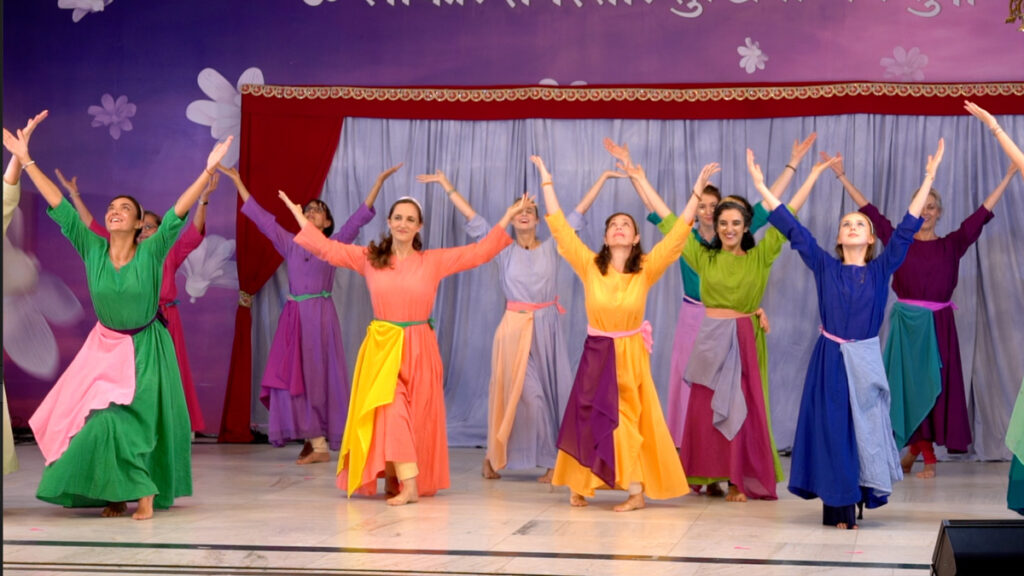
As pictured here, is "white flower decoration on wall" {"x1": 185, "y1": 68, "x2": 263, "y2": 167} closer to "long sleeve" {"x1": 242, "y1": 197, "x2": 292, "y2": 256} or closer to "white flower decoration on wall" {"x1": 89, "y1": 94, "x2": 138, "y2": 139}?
"white flower decoration on wall" {"x1": 89, "y1": 94, "x2": 138, "y2": 139}

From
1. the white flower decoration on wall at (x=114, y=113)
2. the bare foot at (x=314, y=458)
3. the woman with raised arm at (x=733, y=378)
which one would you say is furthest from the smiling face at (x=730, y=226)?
the white flower decoration on wall at (x=114, y=113)

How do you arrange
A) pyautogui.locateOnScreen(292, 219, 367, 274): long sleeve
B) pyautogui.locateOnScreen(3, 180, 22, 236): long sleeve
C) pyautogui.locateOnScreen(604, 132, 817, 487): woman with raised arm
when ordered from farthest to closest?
pyautogui.locateOnScreen(604, 132, 817, 487): woman with raised arm, pyautogui.locateOnScreen(292, 219, 367, 274): long sleeve, pyautogui.locateOnScreen(3, 180, 22, 236): long sleeve

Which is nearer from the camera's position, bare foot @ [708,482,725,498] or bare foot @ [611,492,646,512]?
bare foot @ [611,492,646,512]

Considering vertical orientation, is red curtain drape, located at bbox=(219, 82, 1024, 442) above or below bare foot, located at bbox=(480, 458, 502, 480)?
above

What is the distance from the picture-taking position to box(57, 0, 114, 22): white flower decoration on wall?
29.6 ft

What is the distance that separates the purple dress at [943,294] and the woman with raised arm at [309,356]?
3.00m

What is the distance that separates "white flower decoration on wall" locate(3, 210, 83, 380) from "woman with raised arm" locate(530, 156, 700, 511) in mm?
4177

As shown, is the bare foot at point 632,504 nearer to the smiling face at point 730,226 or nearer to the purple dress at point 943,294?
the smiling face at point 730,226

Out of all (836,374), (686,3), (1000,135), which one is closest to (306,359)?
(686,3)

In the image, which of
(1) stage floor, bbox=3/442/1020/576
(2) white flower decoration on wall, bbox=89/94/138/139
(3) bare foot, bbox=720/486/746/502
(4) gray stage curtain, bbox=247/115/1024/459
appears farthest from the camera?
(2) white flower decoration on wall, bbox=89/94/138/139

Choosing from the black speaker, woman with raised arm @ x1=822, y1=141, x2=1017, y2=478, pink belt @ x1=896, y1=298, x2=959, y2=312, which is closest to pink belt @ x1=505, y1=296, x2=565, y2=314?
woman with raised arm @ x1=822, y1=141, x2=1017, y2=478

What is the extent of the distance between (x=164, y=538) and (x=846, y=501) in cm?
272

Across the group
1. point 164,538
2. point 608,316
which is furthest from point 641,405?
point 164,538

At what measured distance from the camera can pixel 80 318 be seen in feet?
29.5
